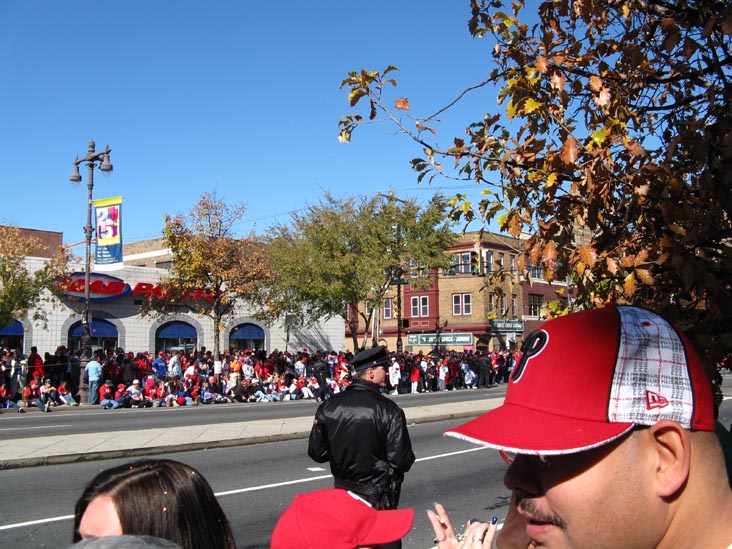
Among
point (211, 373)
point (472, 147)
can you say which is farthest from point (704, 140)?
point (211, 373)

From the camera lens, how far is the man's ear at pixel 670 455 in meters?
1.16

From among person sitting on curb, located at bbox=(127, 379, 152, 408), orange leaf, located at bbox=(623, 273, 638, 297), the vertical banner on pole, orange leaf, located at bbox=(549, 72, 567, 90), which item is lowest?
person sitting on curb, located at bbox=(127, 379, 152, 408)

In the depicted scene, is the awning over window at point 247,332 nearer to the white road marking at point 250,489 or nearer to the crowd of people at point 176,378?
the crowd of people at point 176,378

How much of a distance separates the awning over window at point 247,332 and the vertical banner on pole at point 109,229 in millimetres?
15597

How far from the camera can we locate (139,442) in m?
12.5

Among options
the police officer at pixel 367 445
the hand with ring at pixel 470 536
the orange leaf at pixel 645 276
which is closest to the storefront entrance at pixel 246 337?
the police officer at pixel 367 445

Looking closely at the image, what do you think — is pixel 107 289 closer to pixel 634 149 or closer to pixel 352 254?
pixel 352 254

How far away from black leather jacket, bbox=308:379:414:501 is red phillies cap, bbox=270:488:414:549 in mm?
2337

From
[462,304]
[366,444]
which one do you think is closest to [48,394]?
[366,444]

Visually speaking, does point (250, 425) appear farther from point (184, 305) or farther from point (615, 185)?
point (184, 305)

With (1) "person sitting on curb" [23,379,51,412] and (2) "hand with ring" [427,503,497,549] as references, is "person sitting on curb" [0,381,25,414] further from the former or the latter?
(2) "hand with ring" [427,503,497,549]

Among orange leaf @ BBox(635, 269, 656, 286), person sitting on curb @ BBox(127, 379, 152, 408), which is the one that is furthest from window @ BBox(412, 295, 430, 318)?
orange leaf @ BBox(635, 269, 656, 286)

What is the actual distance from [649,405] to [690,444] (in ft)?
0.32

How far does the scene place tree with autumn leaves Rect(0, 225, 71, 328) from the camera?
2994 centimetres
